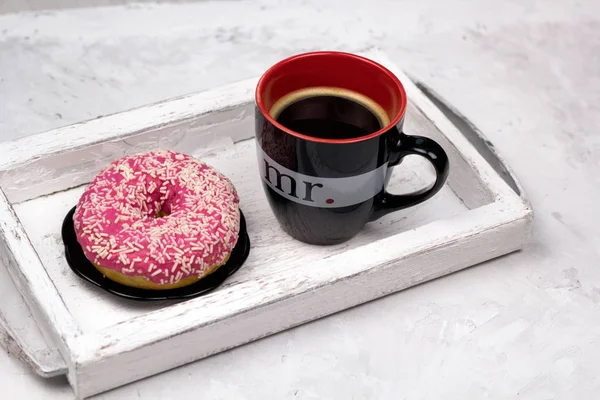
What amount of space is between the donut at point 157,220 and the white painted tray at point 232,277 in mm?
34

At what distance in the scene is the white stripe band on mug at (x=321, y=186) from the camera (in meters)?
0.76

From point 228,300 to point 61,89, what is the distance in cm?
44

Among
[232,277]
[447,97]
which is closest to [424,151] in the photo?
[232,277]

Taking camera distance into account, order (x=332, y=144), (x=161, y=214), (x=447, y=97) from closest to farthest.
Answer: (x=332, y=144) < (x=161, y=214) < (x=447, y=97)

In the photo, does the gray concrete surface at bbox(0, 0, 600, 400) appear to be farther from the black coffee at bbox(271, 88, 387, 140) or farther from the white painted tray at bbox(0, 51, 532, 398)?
the black coffee at bbox(271, 88, 387, 140)

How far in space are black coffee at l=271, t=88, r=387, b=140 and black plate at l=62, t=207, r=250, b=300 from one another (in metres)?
0.11

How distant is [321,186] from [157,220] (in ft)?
0.46

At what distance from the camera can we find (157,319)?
28.0 inches

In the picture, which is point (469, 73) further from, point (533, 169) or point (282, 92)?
point (282, 92)

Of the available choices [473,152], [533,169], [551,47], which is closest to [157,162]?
[473,152]

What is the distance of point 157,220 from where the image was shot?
2.53ft

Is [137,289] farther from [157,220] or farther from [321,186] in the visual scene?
[321,186]

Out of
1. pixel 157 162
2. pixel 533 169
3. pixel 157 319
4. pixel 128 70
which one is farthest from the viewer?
pixel 128 70

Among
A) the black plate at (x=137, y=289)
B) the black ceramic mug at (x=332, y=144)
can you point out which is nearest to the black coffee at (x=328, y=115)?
the black ceramic mug at (x=332, y=144)
